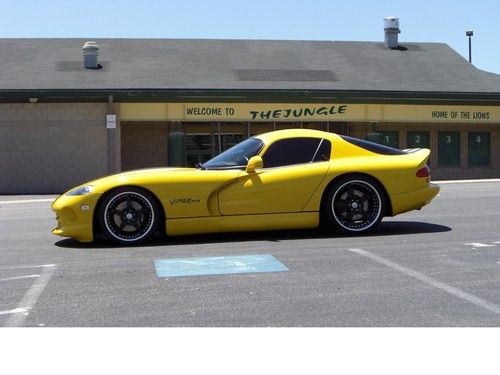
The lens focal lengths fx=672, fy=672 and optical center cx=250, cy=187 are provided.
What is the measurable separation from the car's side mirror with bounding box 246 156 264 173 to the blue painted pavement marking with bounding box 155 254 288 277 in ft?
4.13

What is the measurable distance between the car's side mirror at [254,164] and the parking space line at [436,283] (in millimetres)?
1552

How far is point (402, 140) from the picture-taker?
26359 mm

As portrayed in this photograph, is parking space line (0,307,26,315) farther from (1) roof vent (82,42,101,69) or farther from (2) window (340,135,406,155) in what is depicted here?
(1) roof vent (82,42,101,69)

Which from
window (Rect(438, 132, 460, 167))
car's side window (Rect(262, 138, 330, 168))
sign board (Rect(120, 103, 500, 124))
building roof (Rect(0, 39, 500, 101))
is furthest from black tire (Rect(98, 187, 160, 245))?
window (Rect(438, 132, 460, 167))

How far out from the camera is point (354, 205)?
27.1ft

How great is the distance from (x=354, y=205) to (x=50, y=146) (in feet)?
53.6

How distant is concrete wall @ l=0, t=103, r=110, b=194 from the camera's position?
22.2 m

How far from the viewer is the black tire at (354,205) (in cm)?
816

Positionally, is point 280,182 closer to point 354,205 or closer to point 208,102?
point 354,205

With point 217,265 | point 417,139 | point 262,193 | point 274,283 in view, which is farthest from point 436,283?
point 417,139
